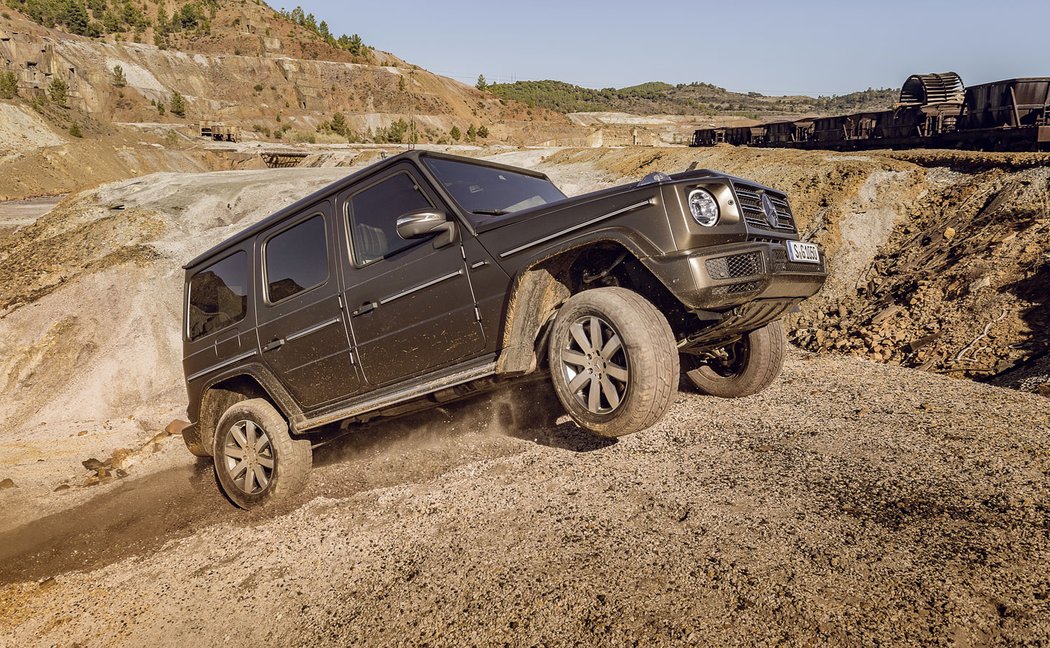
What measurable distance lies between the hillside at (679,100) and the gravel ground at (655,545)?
8223 cm

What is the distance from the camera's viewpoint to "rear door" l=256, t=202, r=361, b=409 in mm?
4246

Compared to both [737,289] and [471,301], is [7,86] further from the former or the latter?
[737,289]

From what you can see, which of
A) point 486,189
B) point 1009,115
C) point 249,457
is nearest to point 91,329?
point 249,457

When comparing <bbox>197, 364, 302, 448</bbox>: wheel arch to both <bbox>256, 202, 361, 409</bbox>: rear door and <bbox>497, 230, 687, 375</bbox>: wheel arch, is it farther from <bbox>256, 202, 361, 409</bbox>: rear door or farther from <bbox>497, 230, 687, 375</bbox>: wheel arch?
<bbox>497, 230, 687, 375</bbox>: wheel arch

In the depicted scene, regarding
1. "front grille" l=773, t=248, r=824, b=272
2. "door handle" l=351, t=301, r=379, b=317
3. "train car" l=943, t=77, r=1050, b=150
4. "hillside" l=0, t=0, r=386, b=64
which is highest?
"hillside" l=0, t=0, r=386, b=64

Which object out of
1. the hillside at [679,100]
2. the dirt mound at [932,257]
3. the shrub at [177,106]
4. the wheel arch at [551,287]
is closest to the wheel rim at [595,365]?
the wheel arch at [551,287]

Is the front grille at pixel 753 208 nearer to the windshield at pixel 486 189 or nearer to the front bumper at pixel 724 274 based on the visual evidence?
the front bumper at pixel 724 274

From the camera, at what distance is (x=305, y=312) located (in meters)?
4.38

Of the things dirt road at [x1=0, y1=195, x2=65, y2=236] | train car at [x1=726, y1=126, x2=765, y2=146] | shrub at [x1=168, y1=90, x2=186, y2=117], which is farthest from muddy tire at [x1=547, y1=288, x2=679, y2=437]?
shrub at [x1=168, y1=90, x2=186, y2=117]

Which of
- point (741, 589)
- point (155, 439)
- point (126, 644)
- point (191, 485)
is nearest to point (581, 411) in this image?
point (741, 589)

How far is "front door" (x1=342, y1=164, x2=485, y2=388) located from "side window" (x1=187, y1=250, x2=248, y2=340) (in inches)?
49.6

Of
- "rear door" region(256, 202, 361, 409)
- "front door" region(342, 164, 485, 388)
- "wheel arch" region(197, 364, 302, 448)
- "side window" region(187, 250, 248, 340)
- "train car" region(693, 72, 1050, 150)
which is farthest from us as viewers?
"train car" region(693, 72, 1050, 150)

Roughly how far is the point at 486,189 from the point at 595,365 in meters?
1.63

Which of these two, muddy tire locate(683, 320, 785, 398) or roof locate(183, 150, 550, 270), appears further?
muddy tire locate(683, 320, 785, 398)
